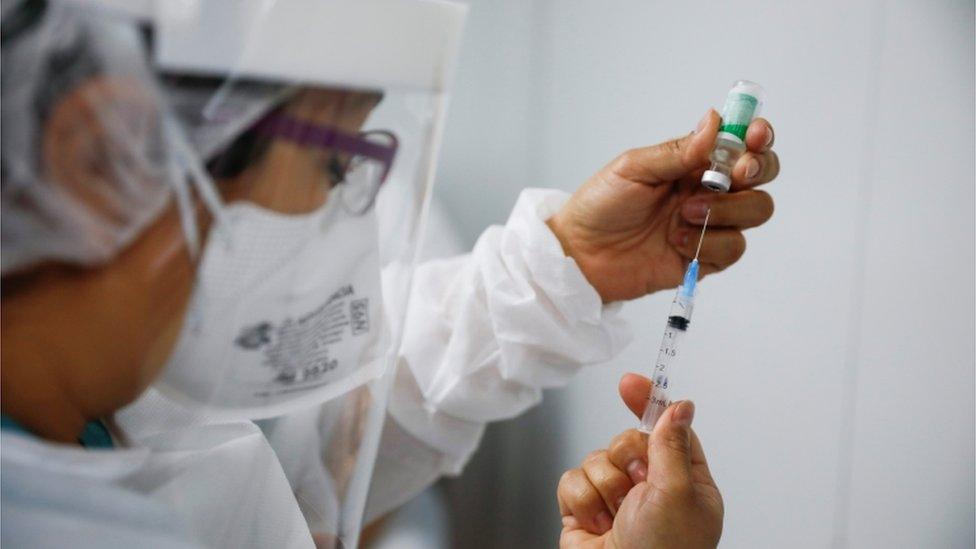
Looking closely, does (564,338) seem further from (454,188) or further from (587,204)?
(454,188)

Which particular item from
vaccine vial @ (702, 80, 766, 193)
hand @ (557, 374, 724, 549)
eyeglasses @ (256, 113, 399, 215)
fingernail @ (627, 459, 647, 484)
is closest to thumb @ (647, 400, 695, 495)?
hand @ (557, 374, 724, 549)

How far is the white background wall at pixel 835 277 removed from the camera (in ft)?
2.78

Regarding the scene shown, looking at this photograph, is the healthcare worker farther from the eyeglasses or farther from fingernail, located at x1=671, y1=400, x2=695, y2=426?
fingernail, located at x1=671, y1=400, x2=695, y2=426

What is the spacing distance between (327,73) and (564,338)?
0.51 meters

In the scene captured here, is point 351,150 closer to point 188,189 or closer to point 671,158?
point 188,189

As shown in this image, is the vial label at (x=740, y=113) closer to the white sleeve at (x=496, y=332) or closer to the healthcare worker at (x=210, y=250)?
the healthcare worker at (x=210, y=250)

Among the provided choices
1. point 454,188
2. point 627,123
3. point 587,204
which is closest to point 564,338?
point 587,204

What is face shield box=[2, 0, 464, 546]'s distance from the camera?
0.54 meters

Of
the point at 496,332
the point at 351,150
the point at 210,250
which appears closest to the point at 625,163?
the point at 496,332

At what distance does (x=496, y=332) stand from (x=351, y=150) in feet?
1.44

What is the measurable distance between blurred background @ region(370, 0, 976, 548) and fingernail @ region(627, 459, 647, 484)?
28 cm

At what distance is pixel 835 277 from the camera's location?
0.95 meters

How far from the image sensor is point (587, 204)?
3.23 ft

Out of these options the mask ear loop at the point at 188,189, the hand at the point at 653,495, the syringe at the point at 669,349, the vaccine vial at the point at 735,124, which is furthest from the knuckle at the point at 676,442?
the mask ear loop at the point at 188,189
